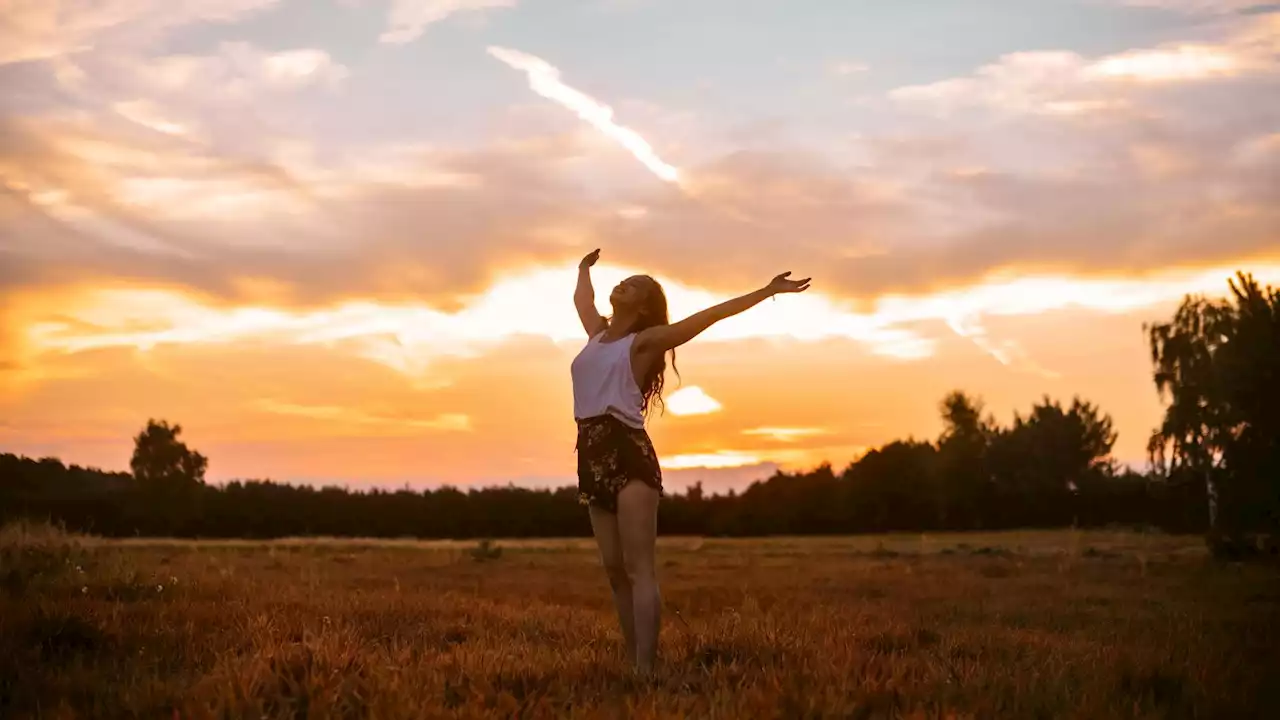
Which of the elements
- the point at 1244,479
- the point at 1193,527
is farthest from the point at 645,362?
the point at 1193,527

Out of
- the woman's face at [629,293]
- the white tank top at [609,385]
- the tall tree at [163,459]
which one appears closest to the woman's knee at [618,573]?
the white tank top at [609,385]

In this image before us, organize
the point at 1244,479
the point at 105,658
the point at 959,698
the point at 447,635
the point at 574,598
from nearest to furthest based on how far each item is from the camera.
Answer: the point at 959,698 < the point at 105,658 < the point at 447,635 < the point at 574,598 < the point at 1244,479

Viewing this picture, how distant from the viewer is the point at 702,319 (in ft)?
20.5

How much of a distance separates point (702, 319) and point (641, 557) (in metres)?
1.42

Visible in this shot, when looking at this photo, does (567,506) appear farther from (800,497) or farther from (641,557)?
(641,557)

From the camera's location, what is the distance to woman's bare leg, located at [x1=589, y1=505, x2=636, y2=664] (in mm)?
6492

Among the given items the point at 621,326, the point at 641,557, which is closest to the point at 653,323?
the point at 621,326

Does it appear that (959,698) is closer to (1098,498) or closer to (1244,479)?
(1244,479)

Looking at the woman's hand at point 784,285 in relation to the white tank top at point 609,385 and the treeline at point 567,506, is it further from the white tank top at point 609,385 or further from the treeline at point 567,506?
the treeline at point 567,506

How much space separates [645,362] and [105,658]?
3.65 metres

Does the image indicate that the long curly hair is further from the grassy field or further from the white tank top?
the grassy field

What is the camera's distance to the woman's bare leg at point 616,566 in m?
6.49

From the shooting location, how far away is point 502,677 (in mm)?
5582

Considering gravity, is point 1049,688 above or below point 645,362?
below
